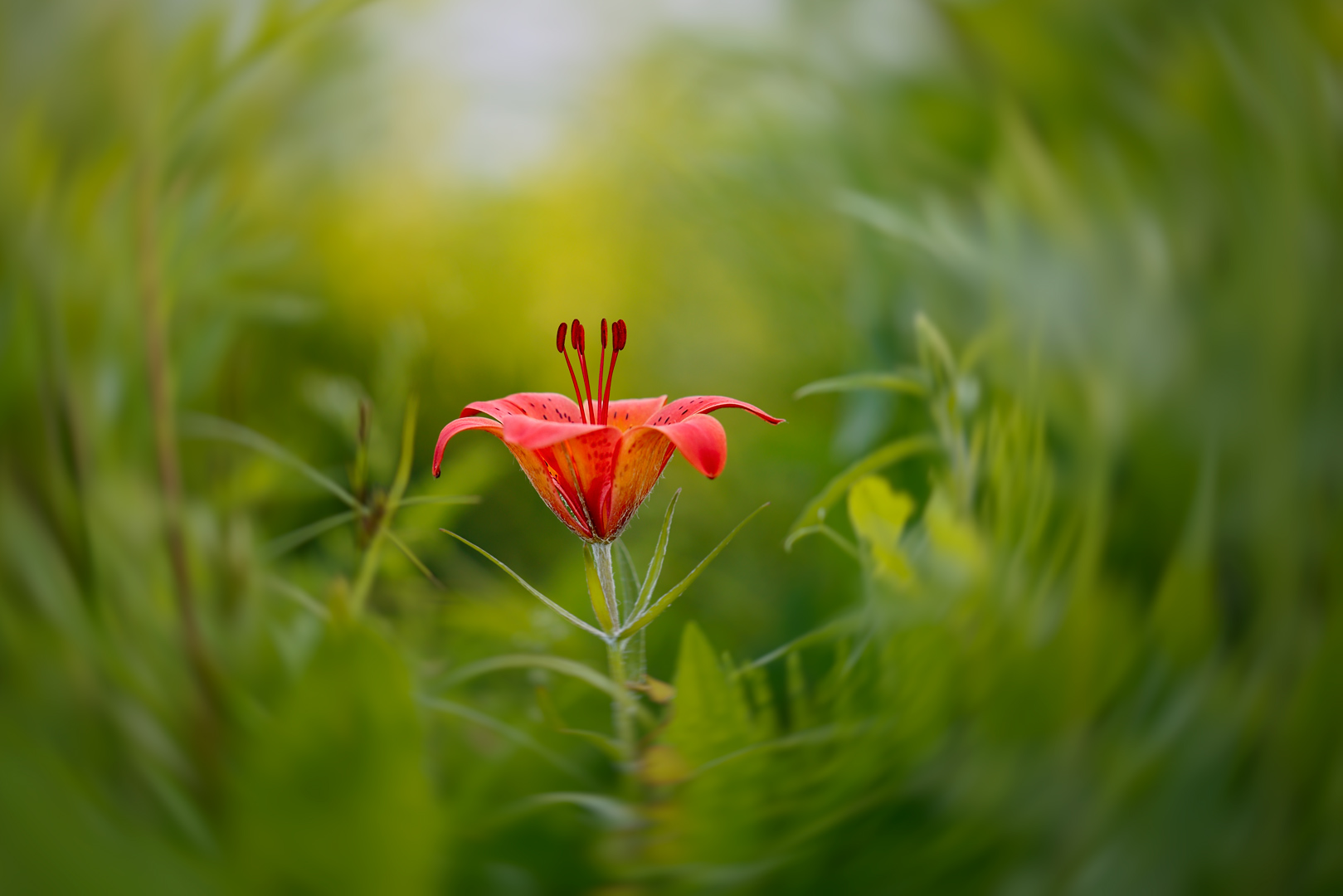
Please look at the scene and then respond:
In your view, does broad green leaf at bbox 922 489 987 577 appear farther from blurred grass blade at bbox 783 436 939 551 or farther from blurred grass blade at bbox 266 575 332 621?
blurred grass blade at bbox 266 575 332 621

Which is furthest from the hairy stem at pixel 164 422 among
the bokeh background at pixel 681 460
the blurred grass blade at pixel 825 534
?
the blurred grass blade at pixel 825 534

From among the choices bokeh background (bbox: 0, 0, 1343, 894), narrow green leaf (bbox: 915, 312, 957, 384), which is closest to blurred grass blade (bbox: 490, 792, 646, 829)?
bokeh background (bbox: 0, 0, 1343, 894)

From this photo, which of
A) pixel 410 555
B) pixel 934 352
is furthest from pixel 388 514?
pixel 934 352

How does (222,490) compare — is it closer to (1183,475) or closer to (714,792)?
(714,792)

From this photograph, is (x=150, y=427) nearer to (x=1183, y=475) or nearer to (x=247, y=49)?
(x=247, y=49)

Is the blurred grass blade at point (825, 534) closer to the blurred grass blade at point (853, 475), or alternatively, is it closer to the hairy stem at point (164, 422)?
the blurred grass blade at point (853, 475)

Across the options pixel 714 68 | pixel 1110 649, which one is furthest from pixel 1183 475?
pixel 714 68

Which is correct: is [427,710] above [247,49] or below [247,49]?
below
